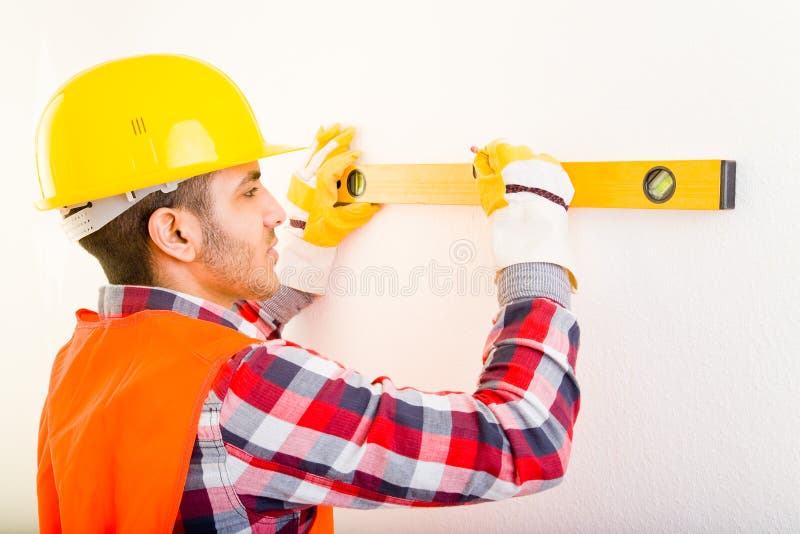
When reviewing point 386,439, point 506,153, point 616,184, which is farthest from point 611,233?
point 386,439

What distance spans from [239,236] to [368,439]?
0.44 metres

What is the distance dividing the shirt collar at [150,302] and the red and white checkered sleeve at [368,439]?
0.61 feet

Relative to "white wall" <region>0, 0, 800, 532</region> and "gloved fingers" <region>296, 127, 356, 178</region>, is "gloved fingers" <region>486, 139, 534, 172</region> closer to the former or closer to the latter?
"white wall" <region>0, 0, 800, 532</region>

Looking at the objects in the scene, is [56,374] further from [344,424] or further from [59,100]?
[344,424]

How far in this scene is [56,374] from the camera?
122 centimetres

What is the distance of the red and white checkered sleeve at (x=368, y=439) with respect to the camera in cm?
97

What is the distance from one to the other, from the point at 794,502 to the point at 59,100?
1278mm

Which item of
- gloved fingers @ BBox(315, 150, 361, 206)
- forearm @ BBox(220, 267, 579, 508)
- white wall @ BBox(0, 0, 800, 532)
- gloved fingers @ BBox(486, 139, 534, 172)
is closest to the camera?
forearm @ BBox(220, 267, 579, 508)

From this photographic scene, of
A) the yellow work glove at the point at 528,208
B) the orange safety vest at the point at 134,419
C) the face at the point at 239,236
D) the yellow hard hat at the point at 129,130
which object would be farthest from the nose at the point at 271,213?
the yellow work glove at the point at 528,208

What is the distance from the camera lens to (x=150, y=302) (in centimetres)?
113

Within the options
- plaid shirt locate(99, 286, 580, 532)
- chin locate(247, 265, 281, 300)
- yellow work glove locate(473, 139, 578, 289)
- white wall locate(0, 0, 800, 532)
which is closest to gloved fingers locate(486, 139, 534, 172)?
yellow work glove locate(473, 139, 578, 289)

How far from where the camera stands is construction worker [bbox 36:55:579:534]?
38.5 inches

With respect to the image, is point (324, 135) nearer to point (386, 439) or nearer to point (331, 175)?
point (331, 175)

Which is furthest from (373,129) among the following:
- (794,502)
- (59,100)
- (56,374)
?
(794,502)
